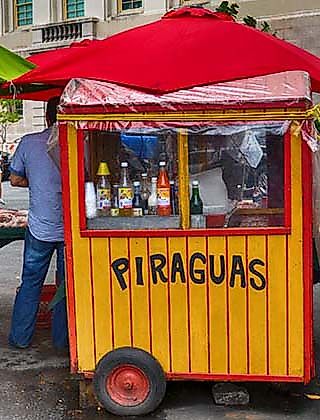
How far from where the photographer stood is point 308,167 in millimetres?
4191

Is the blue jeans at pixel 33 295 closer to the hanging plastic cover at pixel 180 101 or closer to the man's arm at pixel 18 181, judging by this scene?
the man's arm at pixel 18 181

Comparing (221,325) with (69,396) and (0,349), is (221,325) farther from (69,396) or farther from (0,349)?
(0,349)

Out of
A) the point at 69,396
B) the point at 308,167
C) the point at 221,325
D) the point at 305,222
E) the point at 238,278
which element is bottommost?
the point at 69,396

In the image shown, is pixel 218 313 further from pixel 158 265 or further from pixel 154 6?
pixel 154 6

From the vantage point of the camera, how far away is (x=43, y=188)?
5.49 m

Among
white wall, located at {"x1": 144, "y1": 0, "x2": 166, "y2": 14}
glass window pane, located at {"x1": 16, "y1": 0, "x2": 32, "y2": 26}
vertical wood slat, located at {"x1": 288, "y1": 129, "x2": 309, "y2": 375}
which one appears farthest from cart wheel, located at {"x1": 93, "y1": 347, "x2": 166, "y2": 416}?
glass window pane, located at {"x1": 16, "y1": 0, "x2": 32, "y2": 26}

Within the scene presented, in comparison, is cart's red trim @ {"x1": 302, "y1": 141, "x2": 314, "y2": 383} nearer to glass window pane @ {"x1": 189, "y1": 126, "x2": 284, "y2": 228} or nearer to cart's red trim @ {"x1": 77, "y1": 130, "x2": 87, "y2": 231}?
glass window pane @ {"x1": 189, "y1": 126, "x2": 284, "y2": 228}

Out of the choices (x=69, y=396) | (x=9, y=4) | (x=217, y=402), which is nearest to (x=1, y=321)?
(x=69, y=396)

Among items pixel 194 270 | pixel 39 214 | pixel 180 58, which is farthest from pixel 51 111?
pixel 194 270

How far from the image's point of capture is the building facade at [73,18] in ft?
62.3

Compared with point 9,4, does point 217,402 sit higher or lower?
lower

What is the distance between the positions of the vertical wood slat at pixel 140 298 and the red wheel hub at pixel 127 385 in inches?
6.3

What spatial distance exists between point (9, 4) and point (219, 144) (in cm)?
2540

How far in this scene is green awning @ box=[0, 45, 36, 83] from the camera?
4959 millimetres
